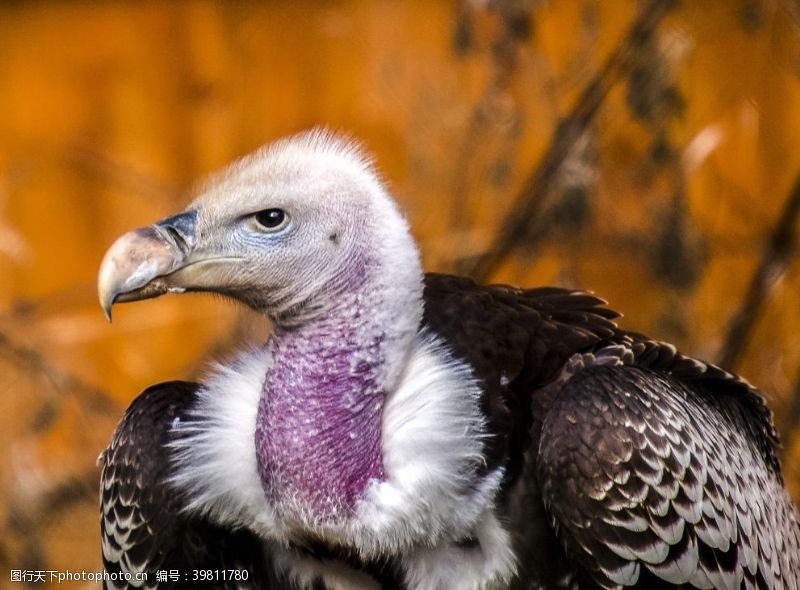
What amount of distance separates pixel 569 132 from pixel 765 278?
4.07 feet

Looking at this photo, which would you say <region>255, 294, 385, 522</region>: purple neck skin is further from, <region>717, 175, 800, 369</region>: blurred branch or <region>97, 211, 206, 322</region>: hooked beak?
<region>717, 175, 800, 369</region>: blurred branch

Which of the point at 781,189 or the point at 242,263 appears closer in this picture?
the point at 242,263

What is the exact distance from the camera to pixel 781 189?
6461 mm

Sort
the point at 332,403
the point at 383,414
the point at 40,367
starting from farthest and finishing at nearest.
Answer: the point at 40,367, the point at 383,414, the point at 332,403

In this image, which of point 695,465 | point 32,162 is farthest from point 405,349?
point 32,162

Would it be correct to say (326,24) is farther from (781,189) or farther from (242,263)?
(242,263)

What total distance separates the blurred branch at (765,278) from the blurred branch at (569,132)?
3.49ft

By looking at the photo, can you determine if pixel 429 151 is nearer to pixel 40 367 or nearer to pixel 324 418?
pixel 40 367

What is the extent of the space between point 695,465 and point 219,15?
13.8 feet

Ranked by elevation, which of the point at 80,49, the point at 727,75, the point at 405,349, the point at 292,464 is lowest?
the point at 292,464

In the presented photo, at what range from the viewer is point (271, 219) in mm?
3324

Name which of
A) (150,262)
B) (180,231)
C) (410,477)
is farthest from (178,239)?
(410,477)

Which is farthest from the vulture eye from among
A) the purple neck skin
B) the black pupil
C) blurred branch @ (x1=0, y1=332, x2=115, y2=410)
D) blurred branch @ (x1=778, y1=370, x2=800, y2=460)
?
blurred branch @ (x1=778, y1=370, x2=800, y2=460)

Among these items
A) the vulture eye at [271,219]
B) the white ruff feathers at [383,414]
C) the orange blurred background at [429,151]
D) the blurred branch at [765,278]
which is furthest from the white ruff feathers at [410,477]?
the blurred branch at [765,278]
